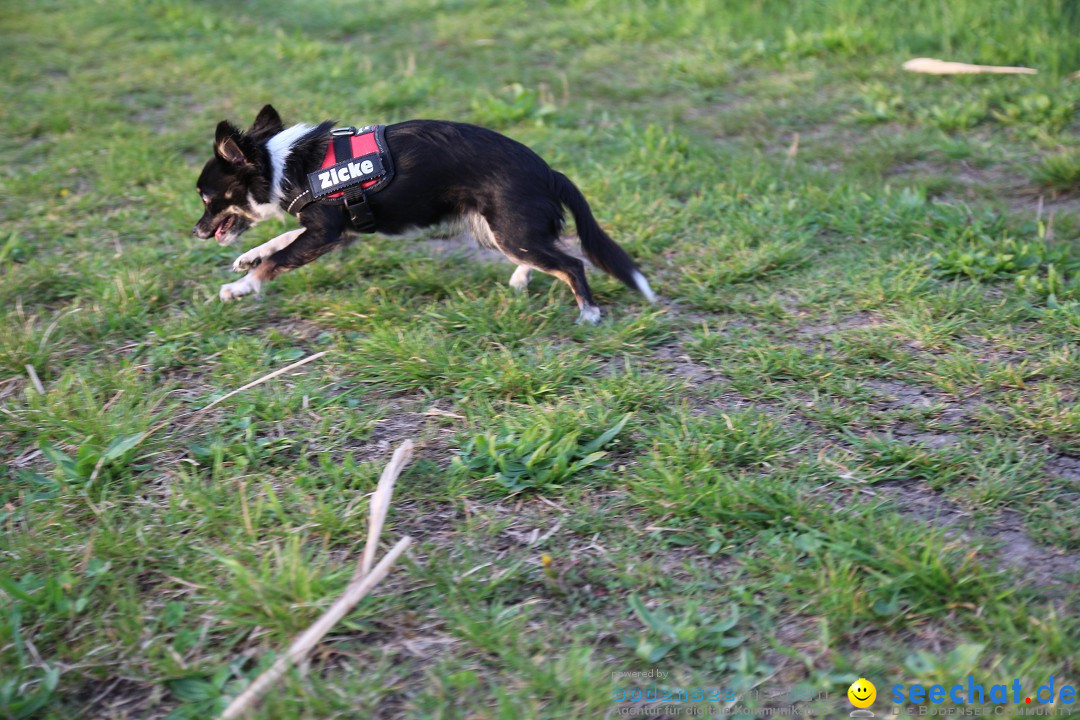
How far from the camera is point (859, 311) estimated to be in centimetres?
357

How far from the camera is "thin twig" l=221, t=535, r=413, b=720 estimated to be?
191 cm

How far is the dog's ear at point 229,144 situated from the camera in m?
3.62

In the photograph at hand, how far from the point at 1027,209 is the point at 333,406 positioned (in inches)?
135

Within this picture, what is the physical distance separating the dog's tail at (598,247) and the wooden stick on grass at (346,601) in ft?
5.19

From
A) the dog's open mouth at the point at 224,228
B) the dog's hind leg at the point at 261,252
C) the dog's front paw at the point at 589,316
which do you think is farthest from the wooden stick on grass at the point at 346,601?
the dog's open mouth at the point at 224,228

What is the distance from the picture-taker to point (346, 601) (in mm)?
2107

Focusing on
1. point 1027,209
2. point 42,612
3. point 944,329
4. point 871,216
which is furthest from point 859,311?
point 42,612

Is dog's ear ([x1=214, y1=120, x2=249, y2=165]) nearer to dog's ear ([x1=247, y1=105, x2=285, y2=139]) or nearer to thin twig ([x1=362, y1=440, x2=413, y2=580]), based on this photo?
dog's ear ([x1=247, y1=105, x2=285, y2=139])

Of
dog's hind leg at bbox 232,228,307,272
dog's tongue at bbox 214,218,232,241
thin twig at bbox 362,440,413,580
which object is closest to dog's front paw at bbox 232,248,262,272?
dog's hind leg at bbox 232,228,307,272

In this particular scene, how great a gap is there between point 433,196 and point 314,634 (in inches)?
80.8

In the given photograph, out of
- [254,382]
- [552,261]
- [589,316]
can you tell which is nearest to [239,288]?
[254,382]

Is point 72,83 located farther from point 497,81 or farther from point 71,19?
point 497,81

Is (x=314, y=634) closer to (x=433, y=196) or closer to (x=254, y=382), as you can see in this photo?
(x=254, y=382)

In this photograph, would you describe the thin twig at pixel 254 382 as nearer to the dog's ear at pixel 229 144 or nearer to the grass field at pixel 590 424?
the grass field at pixel 590 424
